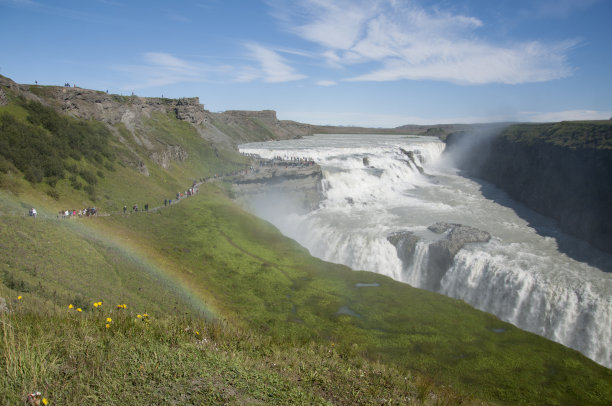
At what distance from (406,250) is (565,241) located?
67.8 ft

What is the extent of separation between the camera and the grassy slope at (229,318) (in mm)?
8336

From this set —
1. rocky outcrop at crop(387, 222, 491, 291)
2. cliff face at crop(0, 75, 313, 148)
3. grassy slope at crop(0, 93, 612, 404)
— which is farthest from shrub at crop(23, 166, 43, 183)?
rocky outcrop at crop(387, 222, 491, 291)

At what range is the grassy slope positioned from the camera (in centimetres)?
834

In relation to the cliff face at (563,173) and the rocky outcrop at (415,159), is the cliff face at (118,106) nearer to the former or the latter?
the rocky outcrop at (415,159)

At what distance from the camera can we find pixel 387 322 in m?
28.8

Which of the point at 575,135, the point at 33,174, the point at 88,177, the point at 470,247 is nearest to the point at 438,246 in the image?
the point at 470,247

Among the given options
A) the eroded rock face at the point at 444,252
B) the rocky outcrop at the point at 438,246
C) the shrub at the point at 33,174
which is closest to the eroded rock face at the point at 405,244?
the rocky outcrop at the point at 438,246

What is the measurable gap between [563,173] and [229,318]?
2297 inches

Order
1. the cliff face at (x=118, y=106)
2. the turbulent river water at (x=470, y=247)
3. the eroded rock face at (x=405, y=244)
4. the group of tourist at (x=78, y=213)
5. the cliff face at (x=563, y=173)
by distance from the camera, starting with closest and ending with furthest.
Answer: the turbulent river water at (x=470, y=247)
the group of tourist at (x=78, y=213)
the eroded rock face at (x=405, y=244)
the cliff face at (x=563, y=173)
the cliff face at (x=118, y=106)

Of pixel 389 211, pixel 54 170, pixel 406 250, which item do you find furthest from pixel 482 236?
pixel 54 170

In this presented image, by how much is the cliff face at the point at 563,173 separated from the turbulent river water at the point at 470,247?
2500 mm

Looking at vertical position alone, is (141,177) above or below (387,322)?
above

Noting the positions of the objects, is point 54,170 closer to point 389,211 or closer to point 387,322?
point 387,322

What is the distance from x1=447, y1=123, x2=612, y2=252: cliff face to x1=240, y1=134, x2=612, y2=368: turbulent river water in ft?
8.20
